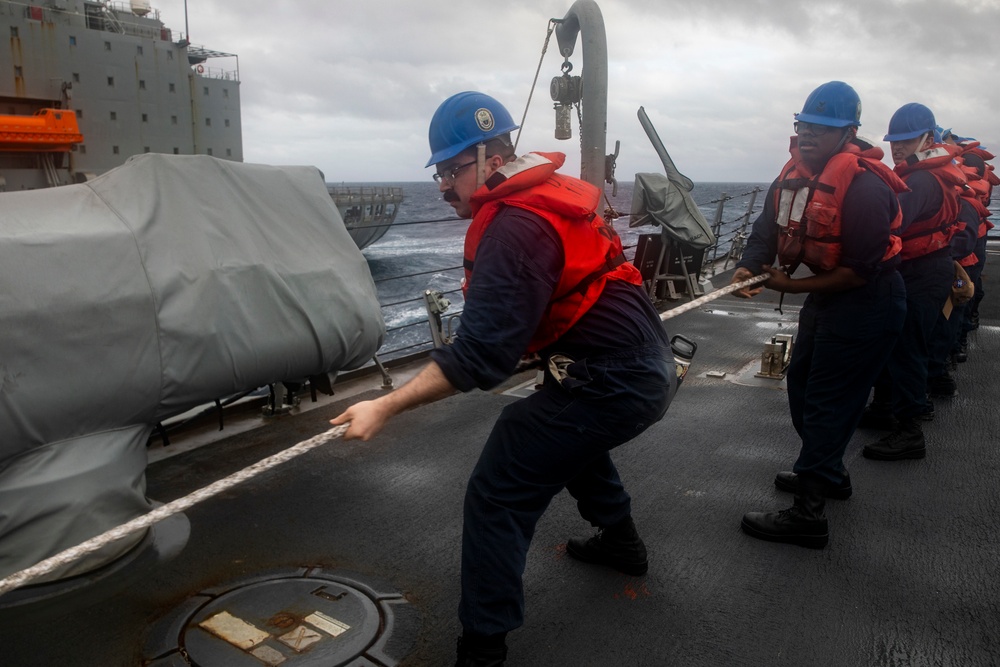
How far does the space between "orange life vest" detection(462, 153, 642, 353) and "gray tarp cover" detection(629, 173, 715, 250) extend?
781 centimetres

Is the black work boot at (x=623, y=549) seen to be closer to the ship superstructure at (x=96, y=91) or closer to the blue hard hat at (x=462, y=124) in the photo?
the blue hard hat at (x=462, y=124)

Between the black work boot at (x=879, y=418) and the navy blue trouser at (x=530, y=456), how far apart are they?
A: 332 cm

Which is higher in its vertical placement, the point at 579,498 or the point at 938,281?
the point at 938,281

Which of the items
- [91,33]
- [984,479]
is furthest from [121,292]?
[91,33]

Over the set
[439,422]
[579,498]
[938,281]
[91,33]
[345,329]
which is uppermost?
[91,33]

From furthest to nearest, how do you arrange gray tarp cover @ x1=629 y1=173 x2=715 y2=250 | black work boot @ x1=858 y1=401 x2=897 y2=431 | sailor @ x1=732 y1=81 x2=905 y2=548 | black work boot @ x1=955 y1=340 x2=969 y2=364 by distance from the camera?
gray tarp cover @ x1=629 y1=173 x2=715 y2=250, black work boot @ x1=955 y1=340 x2=969 y2=364, black work boot @ x1=858 y1=401 x2=897 y2=431, sailor @ x1=732 y1=81 x2=905 y2=548

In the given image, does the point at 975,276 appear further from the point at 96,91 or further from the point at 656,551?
the point at 96,91

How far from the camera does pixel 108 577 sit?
307 centimetres

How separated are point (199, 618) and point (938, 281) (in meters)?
4.56

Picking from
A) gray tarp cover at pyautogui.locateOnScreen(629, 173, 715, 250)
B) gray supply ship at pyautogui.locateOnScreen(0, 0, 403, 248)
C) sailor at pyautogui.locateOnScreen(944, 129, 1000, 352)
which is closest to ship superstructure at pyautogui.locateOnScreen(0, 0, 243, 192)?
gray supply ship at pyautogui.locateOnScreen(0, 0, 403, 248)

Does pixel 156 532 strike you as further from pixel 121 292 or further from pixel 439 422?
pixel 439 422

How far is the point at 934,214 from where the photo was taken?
15.1ft

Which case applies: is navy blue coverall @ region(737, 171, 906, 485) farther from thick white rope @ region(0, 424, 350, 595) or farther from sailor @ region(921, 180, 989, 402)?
thick white rope @ region(0, 424, 350, 595)

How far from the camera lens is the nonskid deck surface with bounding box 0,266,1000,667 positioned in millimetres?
2648
